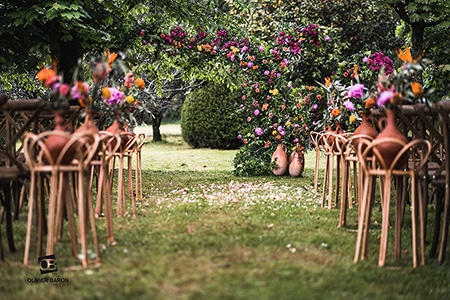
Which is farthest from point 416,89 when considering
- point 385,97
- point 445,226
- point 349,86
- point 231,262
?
point 349,86

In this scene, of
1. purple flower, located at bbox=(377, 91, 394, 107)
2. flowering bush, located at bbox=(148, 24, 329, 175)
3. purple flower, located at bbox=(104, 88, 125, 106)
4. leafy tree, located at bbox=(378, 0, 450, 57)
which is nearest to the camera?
purple flower, located at bbox=(377, 91, 394, 107)

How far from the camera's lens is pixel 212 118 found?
52.4 feet

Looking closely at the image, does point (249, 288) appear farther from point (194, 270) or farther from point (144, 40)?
point (144, 40)

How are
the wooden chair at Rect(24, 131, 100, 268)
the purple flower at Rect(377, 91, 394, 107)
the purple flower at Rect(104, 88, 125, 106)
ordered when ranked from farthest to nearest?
1. the purple flower at Rect(104, 88, 125, 106)
2. the purple flower at Rect(377, 91, 394, 107)
3. the wooden chair at Rect(24, 131, 100, 268)

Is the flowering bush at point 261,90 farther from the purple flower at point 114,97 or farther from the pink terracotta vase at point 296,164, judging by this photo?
the purple flower at point 114,97

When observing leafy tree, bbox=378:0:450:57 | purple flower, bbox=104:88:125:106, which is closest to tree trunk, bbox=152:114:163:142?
leafy tree, bbox=378:0:450:57

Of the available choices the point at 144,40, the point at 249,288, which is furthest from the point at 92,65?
the point at 144,40

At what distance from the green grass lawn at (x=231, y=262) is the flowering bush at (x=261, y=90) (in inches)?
139

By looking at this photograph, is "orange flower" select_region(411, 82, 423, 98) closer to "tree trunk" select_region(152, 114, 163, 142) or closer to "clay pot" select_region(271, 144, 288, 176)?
"clay pot" select_region(271, 144, 288, 176)

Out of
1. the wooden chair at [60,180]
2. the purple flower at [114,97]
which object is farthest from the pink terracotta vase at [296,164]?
the wooden chair at [60,180]

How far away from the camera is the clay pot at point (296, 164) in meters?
9.47

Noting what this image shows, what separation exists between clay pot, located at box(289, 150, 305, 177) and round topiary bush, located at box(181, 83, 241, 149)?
19.7 feet

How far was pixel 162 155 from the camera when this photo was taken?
15828 millimetres

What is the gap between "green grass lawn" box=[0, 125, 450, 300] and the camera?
10.5ft
